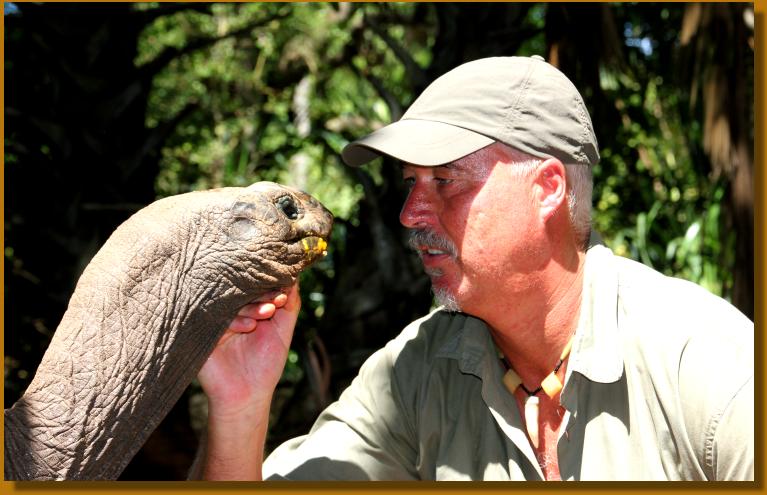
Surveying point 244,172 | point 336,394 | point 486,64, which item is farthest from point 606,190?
point 486,64

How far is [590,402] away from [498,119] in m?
0.68

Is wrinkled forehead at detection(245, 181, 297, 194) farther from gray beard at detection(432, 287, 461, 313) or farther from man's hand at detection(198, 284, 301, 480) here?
gray beard at detection(432, 287, 461, 313)

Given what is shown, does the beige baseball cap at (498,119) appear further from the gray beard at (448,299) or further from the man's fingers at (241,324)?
the man's fingers at (241,324)

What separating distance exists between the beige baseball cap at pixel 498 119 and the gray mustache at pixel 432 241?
193 mm

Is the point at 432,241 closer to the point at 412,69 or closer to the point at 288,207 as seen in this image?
the point at 288,207

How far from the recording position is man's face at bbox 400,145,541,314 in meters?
2.30

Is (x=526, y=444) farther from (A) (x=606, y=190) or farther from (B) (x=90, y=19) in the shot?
(A) (x=606, y=190)

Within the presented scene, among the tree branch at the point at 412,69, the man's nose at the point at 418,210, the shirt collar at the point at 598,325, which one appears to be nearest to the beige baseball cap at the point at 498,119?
the man's nose at the point at 418,210

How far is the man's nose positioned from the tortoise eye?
457mm

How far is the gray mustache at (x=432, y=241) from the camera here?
7.64 ft

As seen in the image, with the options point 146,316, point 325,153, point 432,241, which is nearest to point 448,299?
point 432,241

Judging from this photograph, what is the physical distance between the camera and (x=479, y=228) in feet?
7.53

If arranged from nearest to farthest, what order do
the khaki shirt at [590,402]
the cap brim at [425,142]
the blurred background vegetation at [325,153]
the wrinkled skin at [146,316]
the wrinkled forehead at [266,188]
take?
the wrinkled skin at [146,316]
the wrinkled forehead at [266,188]
the khaki shirt at [590,402]
the cap brim at [425,142]
the blurred background vegetation at [325,153]

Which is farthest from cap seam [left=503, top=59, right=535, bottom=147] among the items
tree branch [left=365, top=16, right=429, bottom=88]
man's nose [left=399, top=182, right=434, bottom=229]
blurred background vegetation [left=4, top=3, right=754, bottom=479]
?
tree branch [left=365, top=16, right=429, bottom=88]
